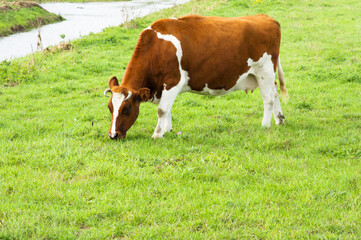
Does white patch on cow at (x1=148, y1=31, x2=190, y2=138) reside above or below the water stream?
above

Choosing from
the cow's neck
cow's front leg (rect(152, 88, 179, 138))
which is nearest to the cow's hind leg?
cow's front leg (rect(152, 88, 179, 138))

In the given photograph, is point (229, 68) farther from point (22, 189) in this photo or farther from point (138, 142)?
point (22, 189)

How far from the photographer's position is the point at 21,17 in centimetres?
2828

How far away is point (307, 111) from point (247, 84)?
6.25 feet

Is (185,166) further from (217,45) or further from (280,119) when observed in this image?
(280,119)

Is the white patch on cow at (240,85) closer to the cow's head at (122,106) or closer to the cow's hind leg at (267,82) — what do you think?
the cow's hind leg at (267,82)

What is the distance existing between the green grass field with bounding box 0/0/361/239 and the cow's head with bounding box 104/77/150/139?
0.75 feet

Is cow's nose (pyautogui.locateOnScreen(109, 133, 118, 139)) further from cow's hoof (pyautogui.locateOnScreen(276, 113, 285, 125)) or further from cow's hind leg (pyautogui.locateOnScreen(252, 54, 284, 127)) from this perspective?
cow's hoof (pyautogui.locateOnScreen(276, 113, 285, 125))

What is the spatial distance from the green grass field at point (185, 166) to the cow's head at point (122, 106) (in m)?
0.23

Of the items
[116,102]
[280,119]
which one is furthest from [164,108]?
[280,119]

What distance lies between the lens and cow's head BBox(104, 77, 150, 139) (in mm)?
7023

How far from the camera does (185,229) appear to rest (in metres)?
4.46

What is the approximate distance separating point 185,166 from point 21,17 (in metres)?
25.7

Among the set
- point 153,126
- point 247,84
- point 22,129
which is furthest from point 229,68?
point 22,129
